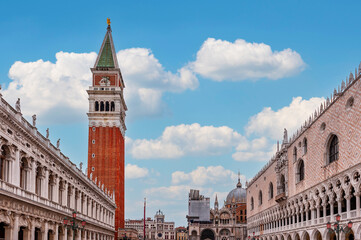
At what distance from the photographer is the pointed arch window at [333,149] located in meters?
48.3

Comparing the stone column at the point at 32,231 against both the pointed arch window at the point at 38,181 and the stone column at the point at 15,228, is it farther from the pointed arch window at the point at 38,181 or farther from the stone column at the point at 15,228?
the stone column at the point at 15,228

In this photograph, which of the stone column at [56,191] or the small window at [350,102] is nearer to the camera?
the small window at [350,102]

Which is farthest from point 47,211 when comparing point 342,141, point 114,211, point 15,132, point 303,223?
point 114,211

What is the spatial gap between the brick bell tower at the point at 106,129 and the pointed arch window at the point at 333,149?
197 ft

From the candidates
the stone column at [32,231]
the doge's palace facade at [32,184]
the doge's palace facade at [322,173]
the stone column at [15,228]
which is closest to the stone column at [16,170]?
the doge's palace facade at [32,184]

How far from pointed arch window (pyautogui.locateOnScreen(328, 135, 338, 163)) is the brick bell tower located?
60.1m

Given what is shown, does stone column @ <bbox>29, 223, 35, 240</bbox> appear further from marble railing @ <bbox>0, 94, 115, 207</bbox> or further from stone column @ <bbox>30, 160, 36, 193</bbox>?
marble railing @ <bbox>0, 94, 115, 207</bbox>

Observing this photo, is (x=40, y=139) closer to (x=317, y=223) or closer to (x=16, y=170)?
(x=16, y=170)

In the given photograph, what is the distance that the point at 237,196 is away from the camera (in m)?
183

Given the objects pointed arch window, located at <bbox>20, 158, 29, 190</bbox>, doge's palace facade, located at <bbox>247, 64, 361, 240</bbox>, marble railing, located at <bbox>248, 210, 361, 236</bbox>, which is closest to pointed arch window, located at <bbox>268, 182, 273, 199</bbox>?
doge's palace facade, located at <bbox>247, 64, 361, 240</bbox>

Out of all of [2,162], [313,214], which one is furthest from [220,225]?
[2,162]

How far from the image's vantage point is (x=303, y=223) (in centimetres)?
6006

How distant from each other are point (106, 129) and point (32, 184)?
65.1m

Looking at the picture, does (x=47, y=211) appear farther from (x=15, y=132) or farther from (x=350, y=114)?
(x=350, y=114)
